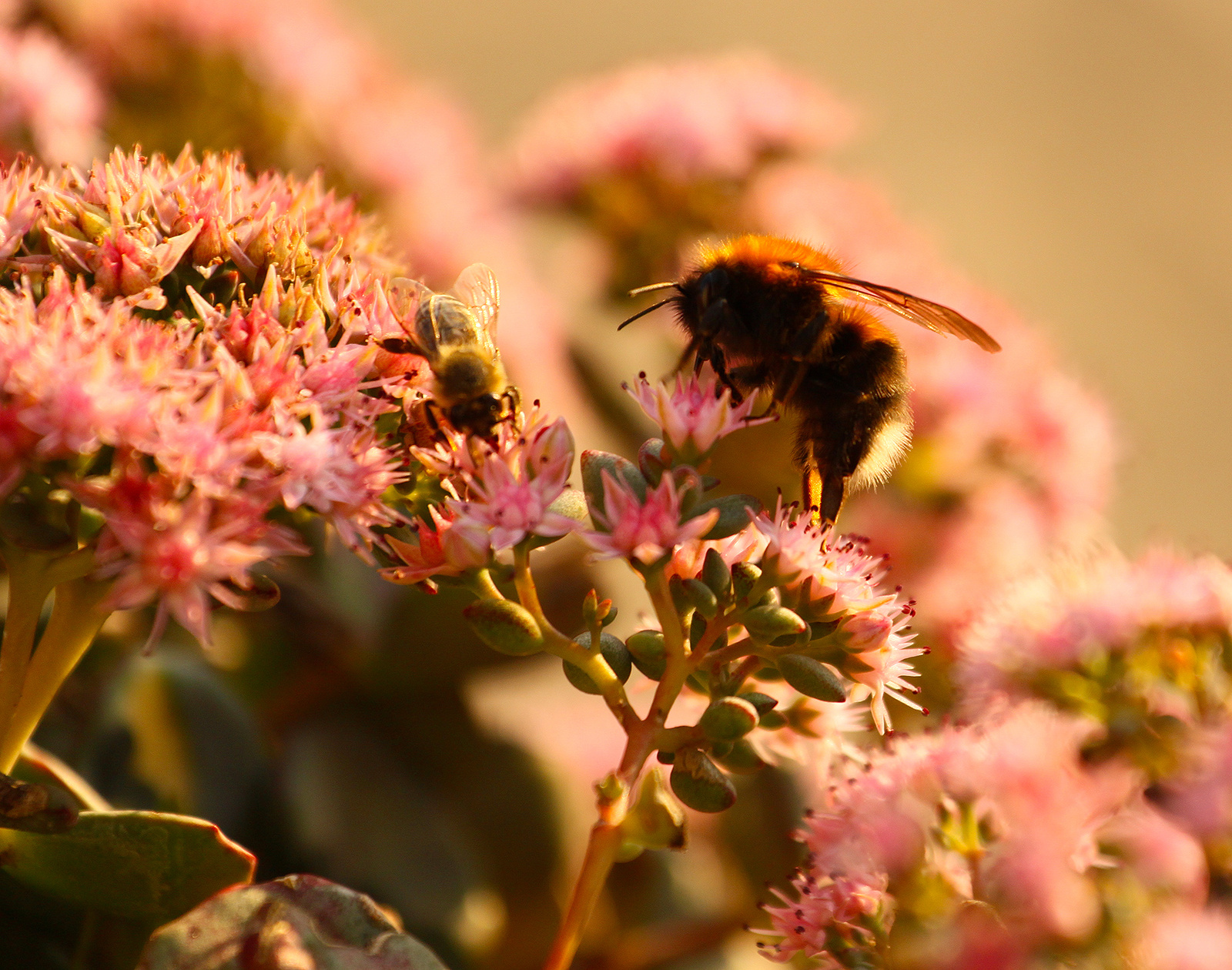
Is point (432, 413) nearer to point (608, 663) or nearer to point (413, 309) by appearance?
point (413, 309)

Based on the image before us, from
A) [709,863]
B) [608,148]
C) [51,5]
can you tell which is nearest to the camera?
[709,863]

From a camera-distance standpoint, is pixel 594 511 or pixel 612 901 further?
pixel 612 901

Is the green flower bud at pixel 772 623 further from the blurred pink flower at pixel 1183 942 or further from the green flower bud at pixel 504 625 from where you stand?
the blurred pink flower at pixel 1183 942

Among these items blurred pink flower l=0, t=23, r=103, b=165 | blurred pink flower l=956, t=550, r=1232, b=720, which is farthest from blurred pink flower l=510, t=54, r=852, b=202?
blurred pink flower l=956, t=550, r=1232, b=720

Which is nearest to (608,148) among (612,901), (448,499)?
(612,901)

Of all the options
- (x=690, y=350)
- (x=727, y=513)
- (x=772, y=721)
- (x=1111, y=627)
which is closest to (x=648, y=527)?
(x=727, y=513)

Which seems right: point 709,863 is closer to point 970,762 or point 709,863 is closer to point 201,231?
Result: point 970,762
